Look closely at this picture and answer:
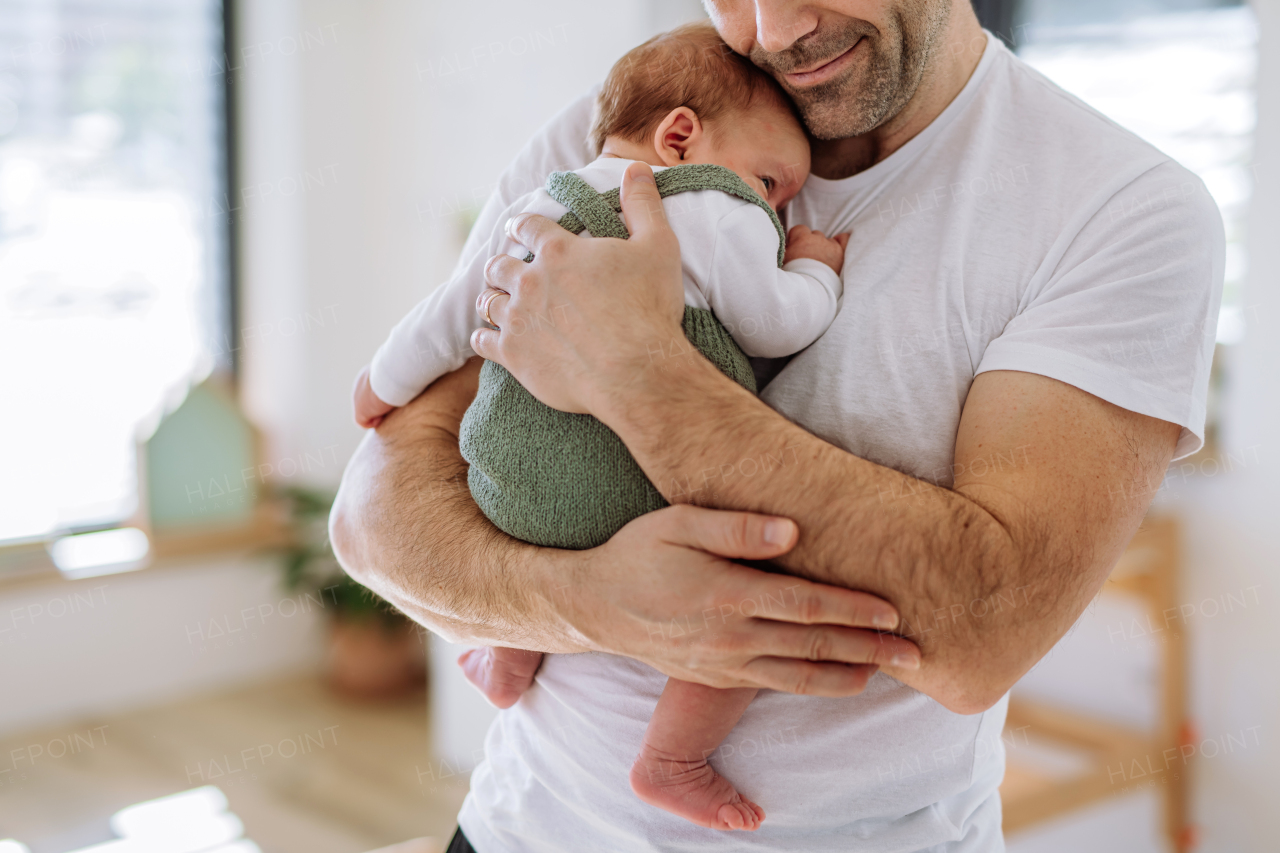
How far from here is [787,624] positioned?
78 centimetres

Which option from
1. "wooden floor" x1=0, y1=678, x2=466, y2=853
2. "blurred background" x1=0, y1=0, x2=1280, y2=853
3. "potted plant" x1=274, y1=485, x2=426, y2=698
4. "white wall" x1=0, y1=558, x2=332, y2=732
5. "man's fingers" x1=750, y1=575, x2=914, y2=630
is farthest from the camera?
"potted plant" x1=274, y1=485, x2=426, y2=698

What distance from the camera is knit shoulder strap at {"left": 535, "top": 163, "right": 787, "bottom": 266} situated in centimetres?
94

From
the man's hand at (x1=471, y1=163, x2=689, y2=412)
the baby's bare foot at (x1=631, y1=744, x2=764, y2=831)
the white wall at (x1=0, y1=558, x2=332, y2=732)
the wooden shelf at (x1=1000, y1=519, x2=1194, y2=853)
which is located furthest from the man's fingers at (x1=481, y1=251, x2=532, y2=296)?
the white wall at (x1=0, y1=558, x2=332, y2=732)

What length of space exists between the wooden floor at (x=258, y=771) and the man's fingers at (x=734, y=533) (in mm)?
2180

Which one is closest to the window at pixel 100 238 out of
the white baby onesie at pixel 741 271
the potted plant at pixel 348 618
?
the potted plant at pixel 348 618

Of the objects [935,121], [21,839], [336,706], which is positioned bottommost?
[336,706]

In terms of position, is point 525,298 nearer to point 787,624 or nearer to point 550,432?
point 550,432

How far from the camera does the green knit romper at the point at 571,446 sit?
2.93 ft

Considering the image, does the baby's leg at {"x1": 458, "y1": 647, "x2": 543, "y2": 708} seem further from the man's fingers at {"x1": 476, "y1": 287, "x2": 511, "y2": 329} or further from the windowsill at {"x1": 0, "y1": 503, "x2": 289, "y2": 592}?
the windowsill at {"x1": 0, "y1": 503, "x2": 289, "y2": 592}

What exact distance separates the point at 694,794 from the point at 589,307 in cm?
46

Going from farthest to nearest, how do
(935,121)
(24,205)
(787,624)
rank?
(24,205) < (935,121) < (787,624)

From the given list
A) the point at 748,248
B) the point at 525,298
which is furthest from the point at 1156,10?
the point at 525,298

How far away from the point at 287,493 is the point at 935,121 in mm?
3340

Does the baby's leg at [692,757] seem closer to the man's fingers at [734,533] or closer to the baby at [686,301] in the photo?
the baby at [686,301]
